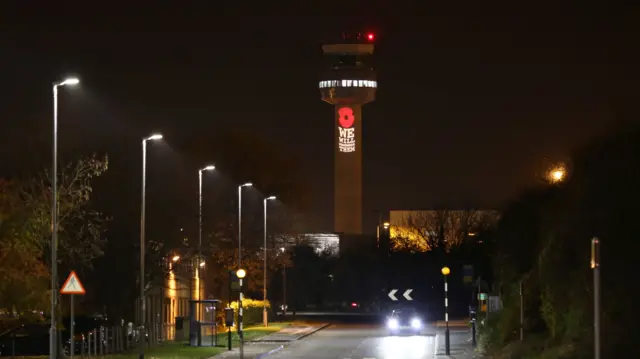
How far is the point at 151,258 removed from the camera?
46.7 metres

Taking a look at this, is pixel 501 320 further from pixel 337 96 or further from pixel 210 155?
pixel 337 96

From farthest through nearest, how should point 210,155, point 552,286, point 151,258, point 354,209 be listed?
point 354,209 < point 210,155 < point 151,258 < point 552,286

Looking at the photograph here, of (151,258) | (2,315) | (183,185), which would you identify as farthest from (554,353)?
(183,185)

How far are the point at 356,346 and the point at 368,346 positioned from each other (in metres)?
0.56

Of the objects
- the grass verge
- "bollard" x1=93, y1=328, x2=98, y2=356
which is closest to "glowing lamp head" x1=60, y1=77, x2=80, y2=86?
"bollard" x1=93, y1=328, x2=98, y2=356

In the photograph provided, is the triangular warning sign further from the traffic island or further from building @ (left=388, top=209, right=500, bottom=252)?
building @ (left=388, top=209, right=500, bottom=252)

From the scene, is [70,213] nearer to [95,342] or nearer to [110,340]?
[95,342]

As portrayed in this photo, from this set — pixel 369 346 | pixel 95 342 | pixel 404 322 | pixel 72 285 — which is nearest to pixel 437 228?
pixel 404 322

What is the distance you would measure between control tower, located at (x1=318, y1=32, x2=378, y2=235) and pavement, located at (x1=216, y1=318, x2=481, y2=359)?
80610 mm

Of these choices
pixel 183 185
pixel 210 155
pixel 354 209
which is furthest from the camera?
pixel 354 209

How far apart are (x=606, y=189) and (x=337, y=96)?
421ft

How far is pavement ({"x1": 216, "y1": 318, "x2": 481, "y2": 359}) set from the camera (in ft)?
139

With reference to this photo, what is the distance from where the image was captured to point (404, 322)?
207 feet

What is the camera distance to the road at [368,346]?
42688 millimetres
